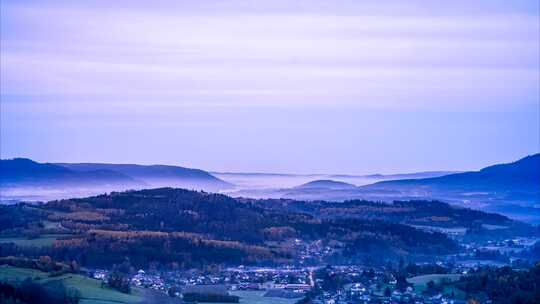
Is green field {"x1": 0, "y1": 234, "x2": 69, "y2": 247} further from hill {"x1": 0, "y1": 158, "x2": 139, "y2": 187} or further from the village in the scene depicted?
hill {"x1": 0, "y1": 158, "x2": 139, "y2": 187}

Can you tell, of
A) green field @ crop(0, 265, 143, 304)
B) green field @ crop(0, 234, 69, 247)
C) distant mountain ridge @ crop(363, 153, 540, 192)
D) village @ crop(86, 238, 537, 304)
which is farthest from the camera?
distant mountain ridge @ crop(363, 153, 540, 192)

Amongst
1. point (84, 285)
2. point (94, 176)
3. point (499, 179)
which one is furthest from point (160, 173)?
point (84, 285)

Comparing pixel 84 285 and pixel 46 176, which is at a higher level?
pixel 46 176

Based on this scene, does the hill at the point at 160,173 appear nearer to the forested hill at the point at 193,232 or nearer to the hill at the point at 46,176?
the hill at the point at 46,176

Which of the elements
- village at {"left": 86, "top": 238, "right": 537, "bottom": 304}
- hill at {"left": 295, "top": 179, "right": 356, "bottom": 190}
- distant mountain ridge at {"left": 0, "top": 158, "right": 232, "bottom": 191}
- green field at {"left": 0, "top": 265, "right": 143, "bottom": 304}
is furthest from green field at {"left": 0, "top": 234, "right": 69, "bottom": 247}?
hill at {"left": 295, "top": 179, "right": 356, "bottom": 190}

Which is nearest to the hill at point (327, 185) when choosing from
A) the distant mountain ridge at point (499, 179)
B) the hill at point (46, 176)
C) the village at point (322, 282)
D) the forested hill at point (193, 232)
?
the distant mountain ridge at point (499, 179)

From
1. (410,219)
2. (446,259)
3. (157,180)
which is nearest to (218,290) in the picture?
(446,259)

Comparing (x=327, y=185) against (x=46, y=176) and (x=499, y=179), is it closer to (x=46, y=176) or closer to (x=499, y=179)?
(x=499, y=179)
